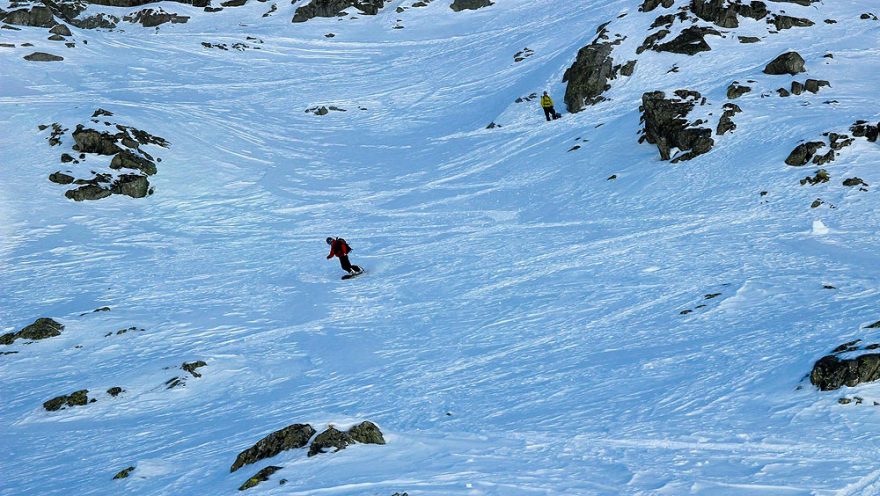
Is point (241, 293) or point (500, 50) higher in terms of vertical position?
point (500, 50)

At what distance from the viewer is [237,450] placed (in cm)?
1046

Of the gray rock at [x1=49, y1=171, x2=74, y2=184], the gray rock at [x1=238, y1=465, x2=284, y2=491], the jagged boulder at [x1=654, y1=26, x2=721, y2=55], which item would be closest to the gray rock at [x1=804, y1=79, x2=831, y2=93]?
the jagged boulder at [x1=654, y1=26, x2=721, y2=55]

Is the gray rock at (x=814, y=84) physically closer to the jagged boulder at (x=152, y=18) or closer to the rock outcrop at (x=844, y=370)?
the rock outcrop at (x=844, y=370)

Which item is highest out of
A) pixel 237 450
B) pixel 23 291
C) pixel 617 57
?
pixel 617 57

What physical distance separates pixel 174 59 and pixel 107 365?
1575 inches

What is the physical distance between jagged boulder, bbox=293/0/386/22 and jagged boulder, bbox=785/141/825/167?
46.1m

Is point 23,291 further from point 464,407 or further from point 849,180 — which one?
point 849,180

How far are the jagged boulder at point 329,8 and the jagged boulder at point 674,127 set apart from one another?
39746mm

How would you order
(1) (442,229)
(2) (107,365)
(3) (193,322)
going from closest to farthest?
(2) (107,365) → (3) (193,322) → (1) (442,229)

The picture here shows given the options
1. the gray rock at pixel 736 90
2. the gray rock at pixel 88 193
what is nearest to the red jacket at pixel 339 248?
the gray rock at pixel 88 193

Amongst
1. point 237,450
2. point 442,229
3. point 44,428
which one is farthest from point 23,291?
point 237,450

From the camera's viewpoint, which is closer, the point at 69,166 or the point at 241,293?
the point at 241,293

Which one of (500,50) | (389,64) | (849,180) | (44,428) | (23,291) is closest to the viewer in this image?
(44,428)

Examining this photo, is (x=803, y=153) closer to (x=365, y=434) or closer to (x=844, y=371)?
(x=844, y=371)
